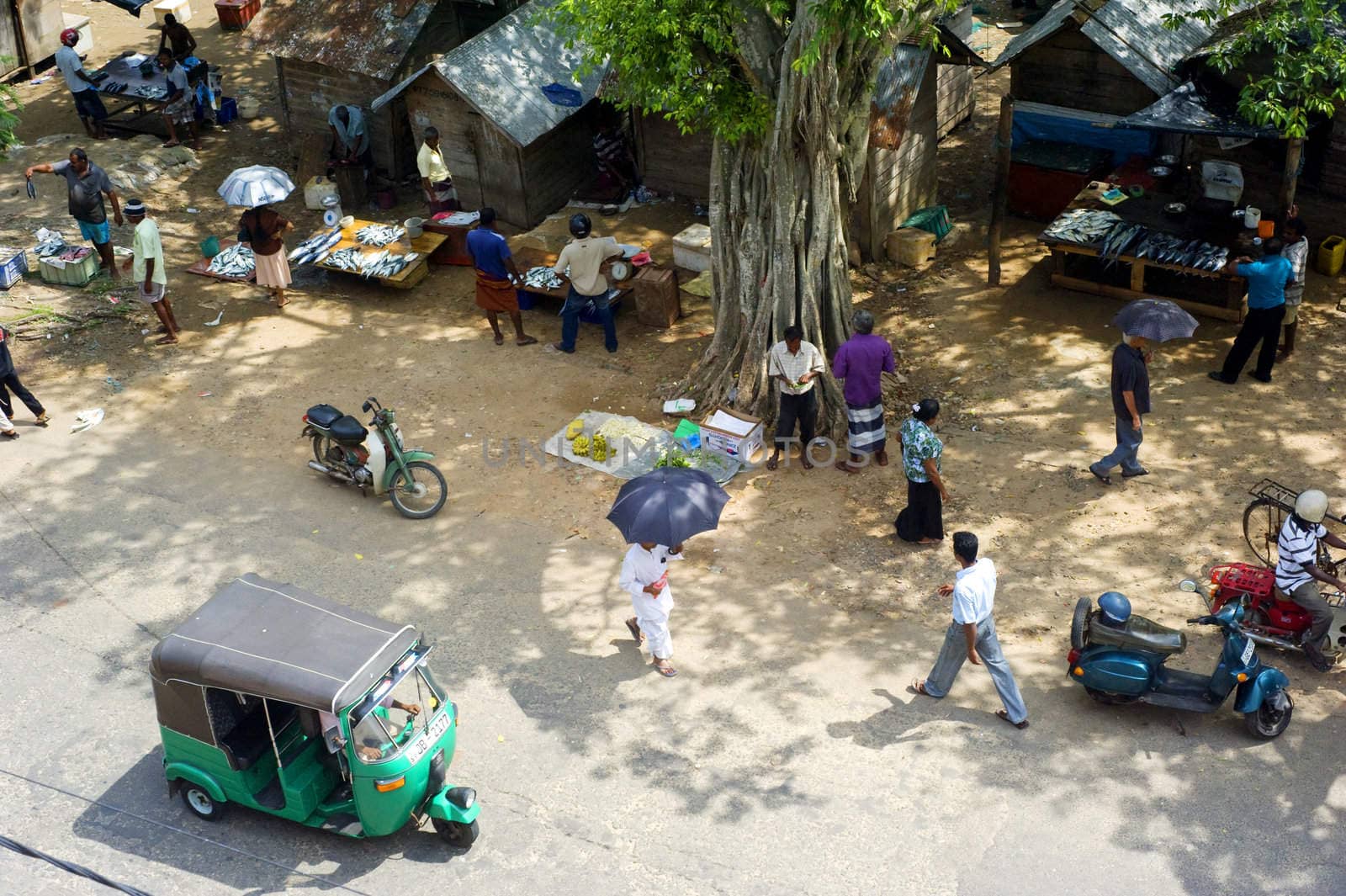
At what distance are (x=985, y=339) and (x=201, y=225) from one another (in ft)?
36.1

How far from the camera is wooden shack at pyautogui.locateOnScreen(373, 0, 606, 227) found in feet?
53.0

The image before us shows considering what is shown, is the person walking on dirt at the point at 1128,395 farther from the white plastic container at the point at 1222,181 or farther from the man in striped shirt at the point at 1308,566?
the white plastic container at the point at 1222,181

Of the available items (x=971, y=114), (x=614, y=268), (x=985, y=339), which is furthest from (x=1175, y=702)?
(x=971, y=114)

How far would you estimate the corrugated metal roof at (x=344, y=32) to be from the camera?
18.0 m

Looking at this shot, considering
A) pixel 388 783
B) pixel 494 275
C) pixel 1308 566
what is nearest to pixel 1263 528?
pixel 1308 566

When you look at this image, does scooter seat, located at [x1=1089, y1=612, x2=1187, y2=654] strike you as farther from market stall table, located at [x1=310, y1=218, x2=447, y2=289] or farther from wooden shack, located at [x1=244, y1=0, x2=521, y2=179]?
wooden shack, located at [x1=244, y1=0, x2=521, y2=179]

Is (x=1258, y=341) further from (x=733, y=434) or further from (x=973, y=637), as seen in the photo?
(x=973, y=637)

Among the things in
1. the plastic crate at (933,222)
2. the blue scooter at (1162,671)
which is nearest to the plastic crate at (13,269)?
the plastic crate at (933,222)

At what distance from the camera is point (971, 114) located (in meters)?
19.6

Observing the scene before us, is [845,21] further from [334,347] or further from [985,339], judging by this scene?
[334,347]

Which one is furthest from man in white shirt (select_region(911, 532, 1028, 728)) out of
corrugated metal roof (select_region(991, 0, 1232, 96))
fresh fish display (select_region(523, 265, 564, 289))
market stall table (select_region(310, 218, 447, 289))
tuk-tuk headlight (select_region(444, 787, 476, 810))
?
market stall table (select_region(310, 218, 447, 289))

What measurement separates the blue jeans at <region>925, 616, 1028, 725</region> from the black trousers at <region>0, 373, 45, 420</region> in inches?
374

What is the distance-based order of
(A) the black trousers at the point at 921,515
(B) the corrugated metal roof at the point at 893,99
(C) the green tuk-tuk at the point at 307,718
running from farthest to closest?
(B) the corrugated metal roof at the point at 893,99 → (A) the black trousers at the point at 921,515 → (C) the green tuk-tuk at the point at 307,718

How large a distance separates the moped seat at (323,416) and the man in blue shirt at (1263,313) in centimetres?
865
